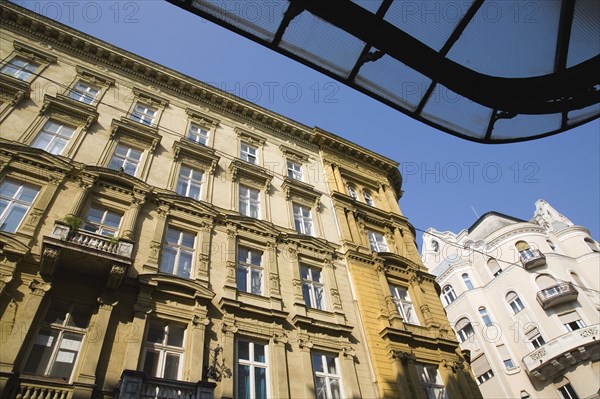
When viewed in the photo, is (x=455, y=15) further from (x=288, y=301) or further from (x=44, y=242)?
(x=288, y=301)

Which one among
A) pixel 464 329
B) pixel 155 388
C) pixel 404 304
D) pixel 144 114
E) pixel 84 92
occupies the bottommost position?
pixel 155 388

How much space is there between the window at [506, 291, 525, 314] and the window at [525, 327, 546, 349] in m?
2.33

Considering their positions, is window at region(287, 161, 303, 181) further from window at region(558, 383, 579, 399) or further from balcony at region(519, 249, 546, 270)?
window at region(558, 383, 579, 399)

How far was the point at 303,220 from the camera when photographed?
20062 millimetres

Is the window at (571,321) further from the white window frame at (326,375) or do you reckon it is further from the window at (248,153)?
the window at (248,153)

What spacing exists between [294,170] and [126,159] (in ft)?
31.6

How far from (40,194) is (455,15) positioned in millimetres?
14683

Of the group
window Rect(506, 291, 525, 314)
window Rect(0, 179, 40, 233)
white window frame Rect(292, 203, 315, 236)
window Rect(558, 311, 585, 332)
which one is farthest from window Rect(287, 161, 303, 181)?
window Rect(558, 311, 585, 332)

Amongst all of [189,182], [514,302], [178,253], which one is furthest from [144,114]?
[514,302]

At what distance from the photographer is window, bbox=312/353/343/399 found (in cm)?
1330

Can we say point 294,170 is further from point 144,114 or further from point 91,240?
point 91,240

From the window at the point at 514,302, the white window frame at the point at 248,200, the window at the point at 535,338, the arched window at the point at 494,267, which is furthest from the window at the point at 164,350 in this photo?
the arched window at the point at 494,267

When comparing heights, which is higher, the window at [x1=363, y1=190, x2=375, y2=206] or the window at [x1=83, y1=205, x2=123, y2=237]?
the window at [x1=363, y1=190, x2=375, y2=206]

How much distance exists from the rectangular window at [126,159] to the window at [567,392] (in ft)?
110
